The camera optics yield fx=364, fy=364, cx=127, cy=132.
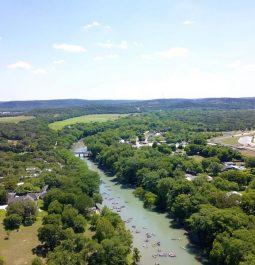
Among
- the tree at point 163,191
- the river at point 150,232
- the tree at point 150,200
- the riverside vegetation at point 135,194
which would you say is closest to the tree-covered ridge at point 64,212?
the riverside vegetation at point 135,194

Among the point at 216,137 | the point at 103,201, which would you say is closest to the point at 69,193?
the point at 103,201

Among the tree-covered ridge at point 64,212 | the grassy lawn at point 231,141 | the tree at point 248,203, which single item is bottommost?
the grassy lawn at point 231,141

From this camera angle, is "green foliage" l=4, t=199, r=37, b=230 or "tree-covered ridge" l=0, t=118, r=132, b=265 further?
"green foliage" l=4, t=199, r=37, b=230

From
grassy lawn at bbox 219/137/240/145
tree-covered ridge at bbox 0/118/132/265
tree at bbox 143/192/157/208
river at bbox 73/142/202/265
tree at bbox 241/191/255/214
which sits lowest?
river at bbox 73/142/202/265

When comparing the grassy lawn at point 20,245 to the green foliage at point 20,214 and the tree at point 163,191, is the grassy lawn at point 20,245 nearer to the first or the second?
the green foliage at point 20,214

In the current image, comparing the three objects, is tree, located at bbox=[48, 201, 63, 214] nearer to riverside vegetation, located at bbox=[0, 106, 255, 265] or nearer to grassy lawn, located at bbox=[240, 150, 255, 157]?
riverside vegetation, located at bbox=[0, 106, 255, 265]

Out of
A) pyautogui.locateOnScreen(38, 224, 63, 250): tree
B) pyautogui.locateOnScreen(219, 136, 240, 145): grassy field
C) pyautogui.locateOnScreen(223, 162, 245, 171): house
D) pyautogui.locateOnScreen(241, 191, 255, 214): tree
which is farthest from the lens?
pyautogui.locateOnScreen(219, 136, 240, 145): grassy field

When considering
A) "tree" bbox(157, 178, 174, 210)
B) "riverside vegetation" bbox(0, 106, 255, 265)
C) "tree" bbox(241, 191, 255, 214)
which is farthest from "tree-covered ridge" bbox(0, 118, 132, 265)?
"tree" bbox(241, 191, 255, 214)

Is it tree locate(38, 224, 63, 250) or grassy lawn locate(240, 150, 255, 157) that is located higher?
tree locate(38, 224, 63, 250)
